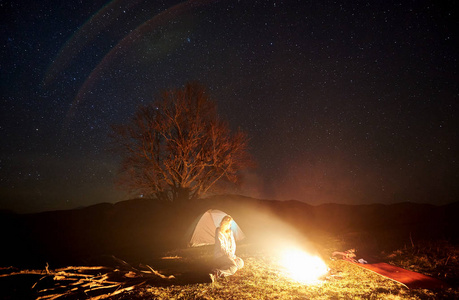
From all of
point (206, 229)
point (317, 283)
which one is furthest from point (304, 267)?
point (206, 229)

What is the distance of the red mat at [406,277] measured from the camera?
5.84 m

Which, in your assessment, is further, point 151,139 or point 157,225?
point 157,225

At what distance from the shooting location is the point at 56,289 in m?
5.82

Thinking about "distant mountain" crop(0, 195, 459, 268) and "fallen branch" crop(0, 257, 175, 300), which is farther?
"distant mountain" crop(0, 195, 459, 268)

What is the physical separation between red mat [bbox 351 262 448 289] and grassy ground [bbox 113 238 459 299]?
206 millimetres

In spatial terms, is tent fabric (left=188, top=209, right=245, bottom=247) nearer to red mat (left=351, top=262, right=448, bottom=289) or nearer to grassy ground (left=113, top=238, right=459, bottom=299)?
grassy ground (left=113, top=238, right=459, bottom=299)

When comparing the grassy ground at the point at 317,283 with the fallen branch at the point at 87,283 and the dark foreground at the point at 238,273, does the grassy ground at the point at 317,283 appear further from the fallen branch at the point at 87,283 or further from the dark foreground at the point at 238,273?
the fallen branch at the point at 87,283

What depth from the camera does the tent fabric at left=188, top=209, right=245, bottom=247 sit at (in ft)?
39.7

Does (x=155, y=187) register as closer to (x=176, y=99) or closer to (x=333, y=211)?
(x=176, y=99)

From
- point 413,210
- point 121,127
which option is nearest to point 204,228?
point 121,127

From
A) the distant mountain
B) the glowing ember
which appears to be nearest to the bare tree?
the distant mountain

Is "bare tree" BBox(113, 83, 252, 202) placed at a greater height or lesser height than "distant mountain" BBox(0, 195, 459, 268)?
greater

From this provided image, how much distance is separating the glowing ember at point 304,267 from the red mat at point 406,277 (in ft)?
4.66

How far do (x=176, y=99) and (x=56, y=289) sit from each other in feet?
39.0
